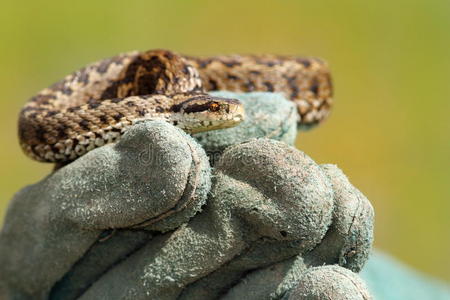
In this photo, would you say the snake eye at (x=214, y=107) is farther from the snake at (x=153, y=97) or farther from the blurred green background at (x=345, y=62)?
the blurred green background at (x=345, y=62)

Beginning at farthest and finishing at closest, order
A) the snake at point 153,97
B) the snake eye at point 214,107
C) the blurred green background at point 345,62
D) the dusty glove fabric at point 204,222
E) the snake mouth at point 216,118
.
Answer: the blurred green background at point 345,62 → the snake at point 153,97 → the snake eye at point 214,107 → the snake mouth at point 216,118 → the dusty glove fabric at point 204,222

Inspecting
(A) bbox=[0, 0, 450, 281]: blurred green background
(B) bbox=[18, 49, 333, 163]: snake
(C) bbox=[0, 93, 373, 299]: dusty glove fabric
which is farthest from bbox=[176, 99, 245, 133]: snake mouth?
(A) bbox=[0, 0, 450, 281]: blurred green background

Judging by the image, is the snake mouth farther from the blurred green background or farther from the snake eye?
the blurred green background

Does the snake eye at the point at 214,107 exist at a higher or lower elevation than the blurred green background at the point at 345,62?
higher

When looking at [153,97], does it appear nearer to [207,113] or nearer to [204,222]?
[207,113]

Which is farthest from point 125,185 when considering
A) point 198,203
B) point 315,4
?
point 315,4

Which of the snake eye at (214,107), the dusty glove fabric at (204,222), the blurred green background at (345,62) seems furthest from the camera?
the blurred green background at (345,62)

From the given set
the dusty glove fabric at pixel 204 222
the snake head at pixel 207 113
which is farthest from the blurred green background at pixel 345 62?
the dusty glove fabric at pixel 204 222

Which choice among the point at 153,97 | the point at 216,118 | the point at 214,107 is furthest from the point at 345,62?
the point at 216,118
